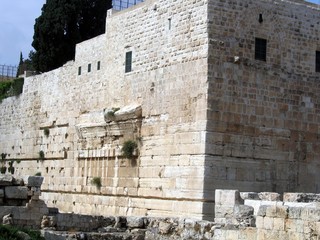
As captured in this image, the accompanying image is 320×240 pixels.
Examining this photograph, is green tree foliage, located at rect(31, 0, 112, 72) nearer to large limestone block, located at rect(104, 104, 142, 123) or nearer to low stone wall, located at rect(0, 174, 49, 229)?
large limestone block, located at rect(104, 104, 142, 123)

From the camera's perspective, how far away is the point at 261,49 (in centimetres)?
1477

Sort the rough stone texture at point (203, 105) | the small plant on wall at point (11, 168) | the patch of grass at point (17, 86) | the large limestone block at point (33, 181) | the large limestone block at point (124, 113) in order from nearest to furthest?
1. the large limestone block at point (33, 181)
2. the rough stone texture at point (203, 105)
3. the large limestone block at point (124, 113)
4. the small plant on wall at point (11, 168)
5. the patch of grass at point (17, 86)

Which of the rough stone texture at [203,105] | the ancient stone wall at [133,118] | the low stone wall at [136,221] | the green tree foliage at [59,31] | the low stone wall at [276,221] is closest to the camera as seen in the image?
the low stone wall at [276,221]

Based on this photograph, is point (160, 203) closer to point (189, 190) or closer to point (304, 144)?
point (189, 190)

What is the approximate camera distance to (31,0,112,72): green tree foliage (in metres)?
25.5

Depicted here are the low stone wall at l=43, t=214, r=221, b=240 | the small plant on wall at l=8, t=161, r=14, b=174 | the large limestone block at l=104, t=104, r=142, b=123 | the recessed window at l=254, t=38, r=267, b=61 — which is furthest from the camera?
the small plant on wall at l=8, t=161, r=14, b=174

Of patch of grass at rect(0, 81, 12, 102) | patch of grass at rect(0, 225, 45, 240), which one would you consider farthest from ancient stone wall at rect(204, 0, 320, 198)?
patch of grass at rect(0, 81, 12, 102)

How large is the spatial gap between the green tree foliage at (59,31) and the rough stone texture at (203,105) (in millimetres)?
8213

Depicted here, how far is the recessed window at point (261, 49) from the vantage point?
48.3 feet

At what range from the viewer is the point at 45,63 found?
84.2 feet

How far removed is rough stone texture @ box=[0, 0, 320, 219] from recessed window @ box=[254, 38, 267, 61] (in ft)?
0.34

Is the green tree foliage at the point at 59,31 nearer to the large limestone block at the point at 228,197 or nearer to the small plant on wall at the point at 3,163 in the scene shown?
the small plant on wall at the point at 3,163

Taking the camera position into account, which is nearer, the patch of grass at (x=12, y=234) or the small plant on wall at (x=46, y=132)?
the patch of grass at (x=12, y=234)

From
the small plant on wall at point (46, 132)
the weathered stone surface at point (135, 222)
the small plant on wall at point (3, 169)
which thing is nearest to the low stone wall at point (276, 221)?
the weathered stone surface at point (135, 222)
